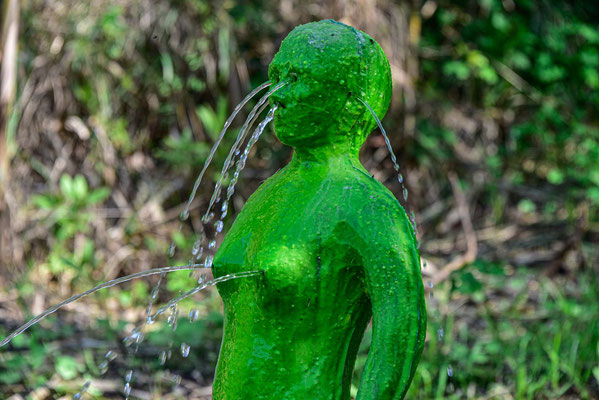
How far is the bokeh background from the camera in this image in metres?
4.07

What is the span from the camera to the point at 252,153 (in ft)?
17.6

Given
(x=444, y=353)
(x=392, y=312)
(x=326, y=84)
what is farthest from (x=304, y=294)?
(x=444, y=353)

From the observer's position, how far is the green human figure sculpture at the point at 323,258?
1.40 meters

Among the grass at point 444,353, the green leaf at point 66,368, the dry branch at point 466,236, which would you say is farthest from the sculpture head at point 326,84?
the dry branch at point 466,236

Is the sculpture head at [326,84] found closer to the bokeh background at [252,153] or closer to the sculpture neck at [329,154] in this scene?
the sculpture neck at [329,154]

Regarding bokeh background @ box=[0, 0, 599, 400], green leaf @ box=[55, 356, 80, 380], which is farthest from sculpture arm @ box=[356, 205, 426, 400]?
bokeh background @ box=[0, 0, 599, 400]

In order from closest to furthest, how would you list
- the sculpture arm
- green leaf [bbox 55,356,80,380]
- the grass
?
the sculpture arm
green leaf [bbox 55,356,80,380]
the grass

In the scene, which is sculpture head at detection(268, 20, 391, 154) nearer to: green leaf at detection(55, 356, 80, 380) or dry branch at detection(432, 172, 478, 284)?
green leaf at detection(55, 356, 80, 380)

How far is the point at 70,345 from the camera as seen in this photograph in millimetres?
3635

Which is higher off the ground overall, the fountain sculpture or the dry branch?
the fountain sculpture

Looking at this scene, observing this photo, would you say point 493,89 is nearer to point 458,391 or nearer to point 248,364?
point 458,391

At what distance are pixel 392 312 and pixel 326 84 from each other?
533mm

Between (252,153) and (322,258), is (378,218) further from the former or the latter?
(252,153)

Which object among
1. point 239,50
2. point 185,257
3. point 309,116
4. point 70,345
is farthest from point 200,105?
point 309,116
